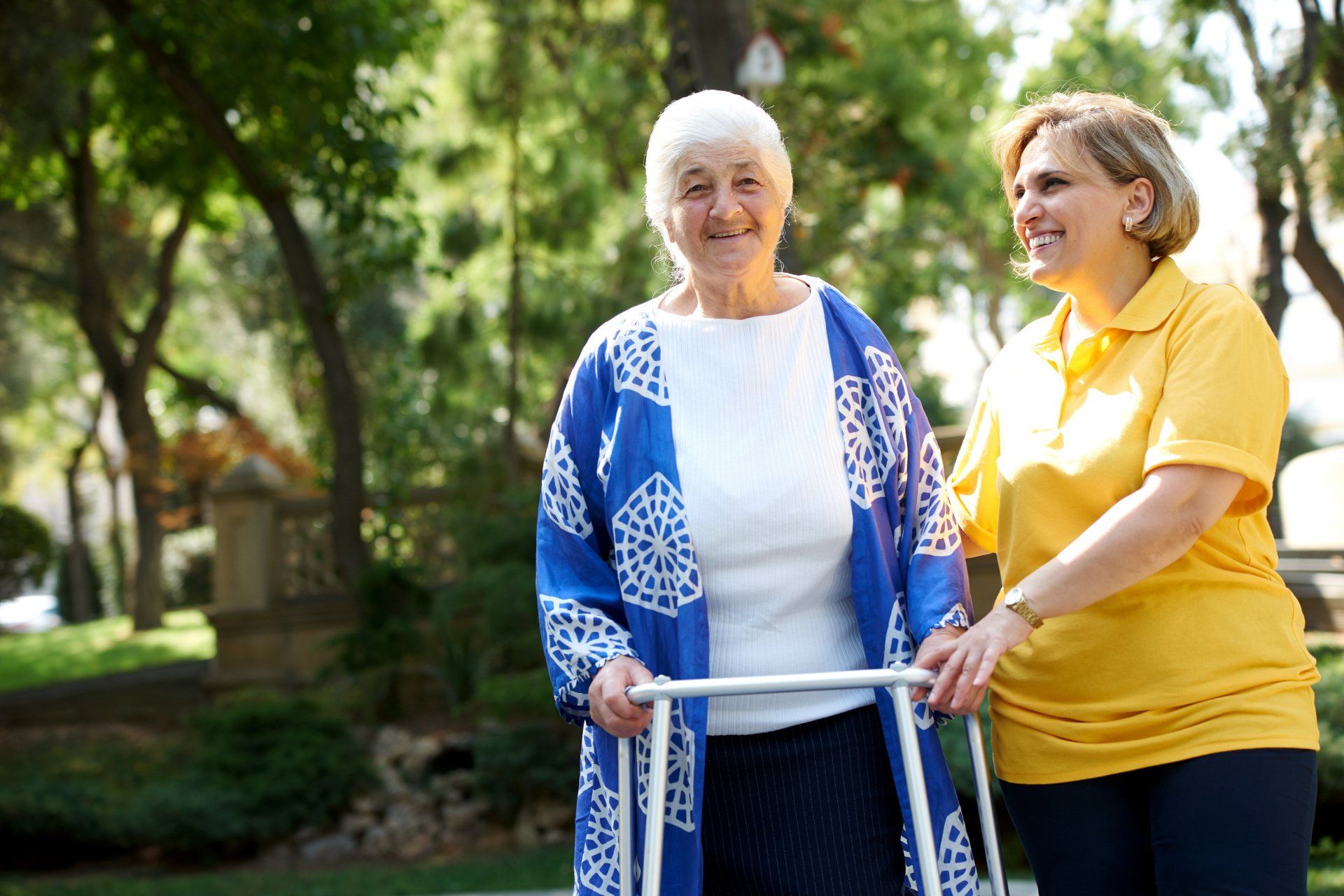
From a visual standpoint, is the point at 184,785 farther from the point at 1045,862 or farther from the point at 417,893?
the point at 1045,862

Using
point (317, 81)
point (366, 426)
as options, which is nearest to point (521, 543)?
point (317, 81)

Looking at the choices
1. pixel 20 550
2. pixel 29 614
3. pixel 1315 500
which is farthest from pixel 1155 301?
pixel 29 614

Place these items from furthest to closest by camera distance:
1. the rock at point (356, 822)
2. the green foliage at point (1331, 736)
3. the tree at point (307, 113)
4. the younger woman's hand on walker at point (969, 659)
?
the tree at point (307, 113), the rock at point (356, 822), the green foliage at point (1331, 736), the younger woman's hand on walker at point (969, 659)

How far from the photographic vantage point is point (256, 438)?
19500mm

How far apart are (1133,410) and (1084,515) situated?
0.20 m

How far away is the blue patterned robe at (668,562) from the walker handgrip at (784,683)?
0.14 m

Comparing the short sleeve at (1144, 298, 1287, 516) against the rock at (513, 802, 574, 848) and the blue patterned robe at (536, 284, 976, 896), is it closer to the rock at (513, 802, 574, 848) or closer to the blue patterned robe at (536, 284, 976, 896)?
the blue patterned robe at (536, 284, 976, 896)

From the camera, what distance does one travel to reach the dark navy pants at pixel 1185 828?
1953 mm

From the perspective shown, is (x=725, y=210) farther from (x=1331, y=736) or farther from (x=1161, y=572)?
(x=1331, y=736)

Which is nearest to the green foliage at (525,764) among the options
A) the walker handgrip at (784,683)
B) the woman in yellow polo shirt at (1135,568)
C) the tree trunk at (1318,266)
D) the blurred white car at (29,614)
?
the woman in yellow polo shirt at (1135,568)

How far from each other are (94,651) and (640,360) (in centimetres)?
1371

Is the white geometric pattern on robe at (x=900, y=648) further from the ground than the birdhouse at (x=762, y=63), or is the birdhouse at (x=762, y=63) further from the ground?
the birdhouse at (x=762, y=63)

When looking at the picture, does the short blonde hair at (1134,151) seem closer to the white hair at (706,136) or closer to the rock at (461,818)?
the white hair at (706,136)

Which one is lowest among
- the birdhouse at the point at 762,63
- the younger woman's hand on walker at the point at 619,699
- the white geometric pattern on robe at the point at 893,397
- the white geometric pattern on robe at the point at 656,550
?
the younger woman's hand on walker at the point at 619,699
